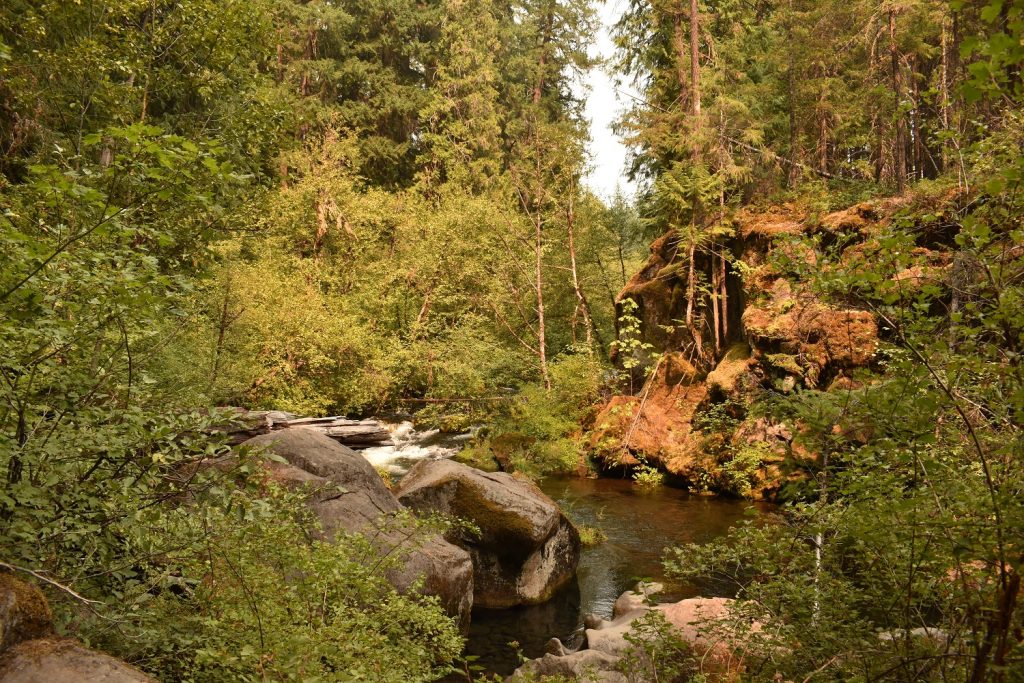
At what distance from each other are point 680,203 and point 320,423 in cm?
1267

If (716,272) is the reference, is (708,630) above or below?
below

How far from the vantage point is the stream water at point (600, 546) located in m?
8.98

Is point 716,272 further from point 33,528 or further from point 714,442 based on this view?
point 33,528

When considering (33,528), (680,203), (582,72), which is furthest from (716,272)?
(582,72)

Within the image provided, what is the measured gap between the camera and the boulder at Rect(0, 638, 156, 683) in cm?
331

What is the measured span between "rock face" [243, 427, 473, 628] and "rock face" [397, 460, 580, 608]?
100 centimetres

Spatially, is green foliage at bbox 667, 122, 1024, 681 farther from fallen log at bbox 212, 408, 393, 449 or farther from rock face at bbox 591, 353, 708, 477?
rock face at bbox 591, 353, 708, 477

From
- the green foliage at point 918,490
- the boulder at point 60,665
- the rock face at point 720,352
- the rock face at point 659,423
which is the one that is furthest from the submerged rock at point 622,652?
the rock face at point 659,423

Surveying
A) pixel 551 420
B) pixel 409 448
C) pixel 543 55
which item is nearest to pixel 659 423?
pixel 551 420

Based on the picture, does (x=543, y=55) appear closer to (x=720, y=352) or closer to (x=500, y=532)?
(x=720, y=352)

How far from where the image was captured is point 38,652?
3.44 m

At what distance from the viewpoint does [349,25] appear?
34094 mm

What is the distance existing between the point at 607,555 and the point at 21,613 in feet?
32.2

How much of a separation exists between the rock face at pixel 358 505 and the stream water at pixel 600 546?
30.7 inches
